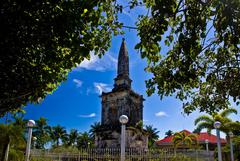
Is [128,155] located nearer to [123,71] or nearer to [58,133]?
[123,71]

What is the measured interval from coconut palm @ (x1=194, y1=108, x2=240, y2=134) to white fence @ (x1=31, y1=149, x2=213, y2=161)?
487 inches

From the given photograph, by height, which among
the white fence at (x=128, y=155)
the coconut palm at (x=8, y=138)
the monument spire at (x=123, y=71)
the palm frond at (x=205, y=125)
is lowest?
the white fence at (x=128, y=155)

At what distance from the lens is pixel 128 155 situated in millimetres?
13617

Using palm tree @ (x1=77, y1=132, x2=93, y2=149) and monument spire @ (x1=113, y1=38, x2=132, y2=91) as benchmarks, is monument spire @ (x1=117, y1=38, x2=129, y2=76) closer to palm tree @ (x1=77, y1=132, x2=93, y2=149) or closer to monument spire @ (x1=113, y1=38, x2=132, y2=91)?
monument spire @ (x1=113, y1=38, x2=132, y2=91)

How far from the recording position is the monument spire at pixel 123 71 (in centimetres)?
2467

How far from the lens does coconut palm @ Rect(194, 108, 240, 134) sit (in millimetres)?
24255

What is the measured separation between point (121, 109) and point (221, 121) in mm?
11040

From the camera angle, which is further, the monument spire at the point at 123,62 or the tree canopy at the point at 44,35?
the monument spire at the point at 123,62

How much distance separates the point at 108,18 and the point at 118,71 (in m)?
19.2

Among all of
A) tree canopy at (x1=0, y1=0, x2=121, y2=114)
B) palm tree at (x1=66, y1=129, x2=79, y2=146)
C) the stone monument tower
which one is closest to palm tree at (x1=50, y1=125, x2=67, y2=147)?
palm tree at (x1=66, y1=129, x2=79, y2=146)

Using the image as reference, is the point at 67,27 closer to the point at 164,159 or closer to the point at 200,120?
the point at 164,159

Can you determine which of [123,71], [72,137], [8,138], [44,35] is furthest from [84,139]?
[44,35]

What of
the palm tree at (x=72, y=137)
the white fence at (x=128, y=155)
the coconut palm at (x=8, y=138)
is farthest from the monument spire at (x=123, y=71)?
the palm tree at (x=72, y=137)

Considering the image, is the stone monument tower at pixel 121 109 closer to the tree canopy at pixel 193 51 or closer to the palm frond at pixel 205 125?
the palm frond at pixel 205 125
